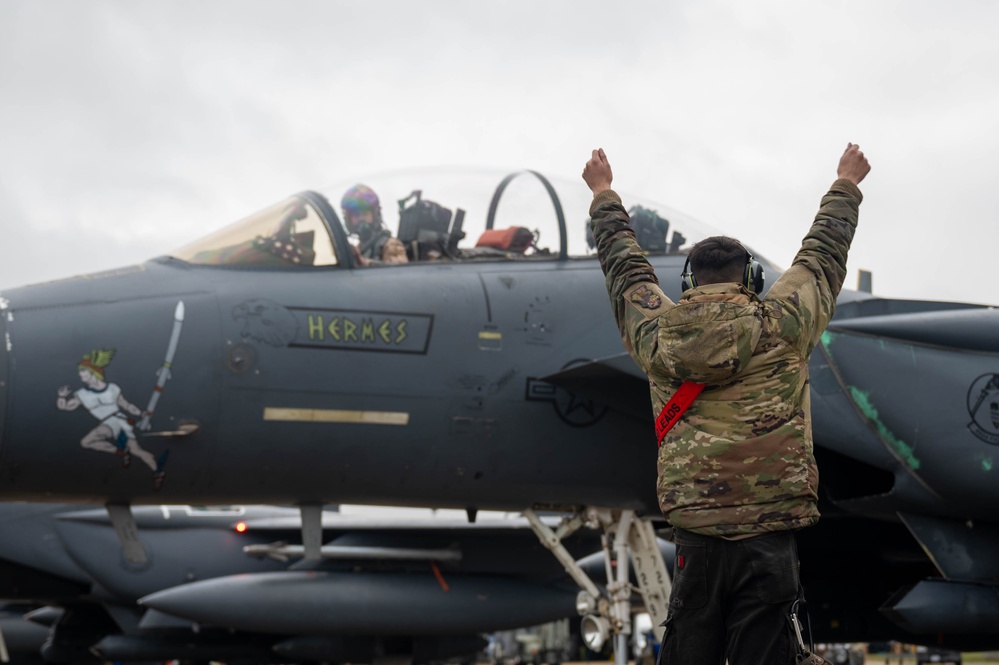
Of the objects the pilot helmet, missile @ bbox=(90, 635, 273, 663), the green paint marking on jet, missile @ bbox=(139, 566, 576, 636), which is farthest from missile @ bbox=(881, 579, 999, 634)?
missile @ bbox=(90, 635, 273, 663)

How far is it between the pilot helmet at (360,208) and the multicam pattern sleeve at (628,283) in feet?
10.6

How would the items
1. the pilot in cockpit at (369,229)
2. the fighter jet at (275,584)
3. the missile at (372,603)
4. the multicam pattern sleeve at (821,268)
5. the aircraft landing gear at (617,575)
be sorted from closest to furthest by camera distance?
the multicam pattern sleeve at (821,268) → the aircraft landing gear at (617,575) → the pilot in cockpit at (369,229) → the missile at (372,603) → the fighter jet at (275,584)

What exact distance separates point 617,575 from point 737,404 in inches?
135

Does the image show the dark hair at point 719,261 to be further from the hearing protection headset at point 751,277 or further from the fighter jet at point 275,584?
the fighter jet at point 275,584

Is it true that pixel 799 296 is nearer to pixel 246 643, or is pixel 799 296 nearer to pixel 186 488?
pixel 186 488

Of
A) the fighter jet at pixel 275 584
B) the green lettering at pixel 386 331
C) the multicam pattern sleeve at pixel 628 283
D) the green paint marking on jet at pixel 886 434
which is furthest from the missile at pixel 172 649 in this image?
the multicam pattern sleeve at pixel 628 283

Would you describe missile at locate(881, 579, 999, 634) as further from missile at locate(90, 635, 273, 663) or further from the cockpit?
missile at locate(90, 635, 273, 663)

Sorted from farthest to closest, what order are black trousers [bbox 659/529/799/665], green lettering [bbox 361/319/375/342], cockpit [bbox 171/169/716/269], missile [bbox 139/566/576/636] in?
missile [bbox 139/566/576/636], cockpit [bbox 171/169/716/269], green lettering [bbox 361/319/375/342], black trousers [bbox 659/529/799/665]

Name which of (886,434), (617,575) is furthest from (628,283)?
(617,575)

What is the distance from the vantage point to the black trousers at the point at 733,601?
3016mm

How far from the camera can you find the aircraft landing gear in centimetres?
618

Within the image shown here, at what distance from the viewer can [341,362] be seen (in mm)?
5953

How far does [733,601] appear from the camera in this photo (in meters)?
3.10

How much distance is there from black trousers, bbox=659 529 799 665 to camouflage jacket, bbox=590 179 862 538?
2.0 inches
